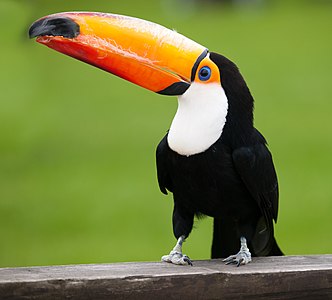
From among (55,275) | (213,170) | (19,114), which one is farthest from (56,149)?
(55,275)

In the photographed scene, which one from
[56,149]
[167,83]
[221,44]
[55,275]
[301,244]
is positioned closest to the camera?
[55,275]

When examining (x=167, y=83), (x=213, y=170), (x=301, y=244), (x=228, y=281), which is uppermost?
(x=167, y=83)

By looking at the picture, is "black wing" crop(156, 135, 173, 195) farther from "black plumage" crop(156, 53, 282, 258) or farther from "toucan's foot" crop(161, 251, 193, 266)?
"toucan's foot" crop(161, 251, 193, 266)

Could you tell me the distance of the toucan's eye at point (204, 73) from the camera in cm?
172

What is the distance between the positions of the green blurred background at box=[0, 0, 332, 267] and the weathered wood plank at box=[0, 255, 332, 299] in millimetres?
1364

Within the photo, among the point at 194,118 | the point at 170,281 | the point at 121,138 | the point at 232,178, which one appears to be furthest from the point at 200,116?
the point at 121,138

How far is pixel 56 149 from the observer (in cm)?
611

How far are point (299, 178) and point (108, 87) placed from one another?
249cm

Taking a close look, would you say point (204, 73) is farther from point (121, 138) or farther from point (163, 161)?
point (121, 138)

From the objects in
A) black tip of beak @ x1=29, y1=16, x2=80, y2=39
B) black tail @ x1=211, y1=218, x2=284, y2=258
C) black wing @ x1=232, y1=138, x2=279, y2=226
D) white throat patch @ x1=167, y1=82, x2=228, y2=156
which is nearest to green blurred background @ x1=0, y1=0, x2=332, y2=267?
black tail @ x1=211, y1=218, x2=284, y2=258

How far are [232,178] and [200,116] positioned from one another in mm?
175

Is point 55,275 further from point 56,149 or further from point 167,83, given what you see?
point 56,149

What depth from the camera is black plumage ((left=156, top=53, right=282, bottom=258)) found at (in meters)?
1.77

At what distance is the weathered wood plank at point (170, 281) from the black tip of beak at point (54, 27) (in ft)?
1.53
